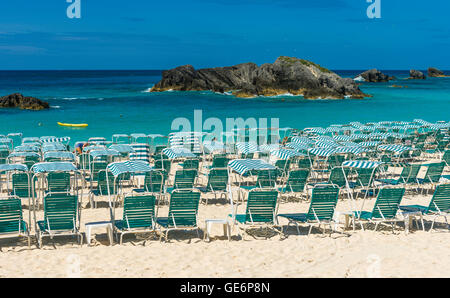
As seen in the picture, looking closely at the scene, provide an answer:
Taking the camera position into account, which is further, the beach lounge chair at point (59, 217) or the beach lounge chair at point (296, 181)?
the beach lounge chair at point (296, 181)

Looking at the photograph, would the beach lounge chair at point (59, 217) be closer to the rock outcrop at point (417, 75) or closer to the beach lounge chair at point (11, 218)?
the beach lounge chair at point (11, 218)

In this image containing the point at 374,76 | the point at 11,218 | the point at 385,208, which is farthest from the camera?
the point at 374,76

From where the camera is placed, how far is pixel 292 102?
53.4 m

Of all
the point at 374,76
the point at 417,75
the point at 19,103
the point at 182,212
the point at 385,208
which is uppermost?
the point at 417,75

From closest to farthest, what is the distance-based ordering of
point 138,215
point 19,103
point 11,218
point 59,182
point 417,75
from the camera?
point 11,218 → point 138,215 → point 59,182 → point 19,103 → point 417,75

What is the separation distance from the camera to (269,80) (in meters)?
63.6

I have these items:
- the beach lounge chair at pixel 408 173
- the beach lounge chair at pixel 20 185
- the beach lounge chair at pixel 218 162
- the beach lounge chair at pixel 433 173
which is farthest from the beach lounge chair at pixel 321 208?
the beach lounge chair at pixel 20 185

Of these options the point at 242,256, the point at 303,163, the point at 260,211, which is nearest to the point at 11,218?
the point at 242,256

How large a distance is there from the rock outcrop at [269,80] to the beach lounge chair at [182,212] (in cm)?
5130

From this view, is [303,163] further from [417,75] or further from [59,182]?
[417,75]

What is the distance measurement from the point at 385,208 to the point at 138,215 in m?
3.95

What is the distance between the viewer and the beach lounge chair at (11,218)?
275 inches
